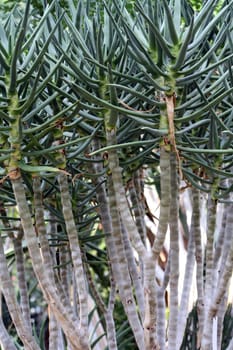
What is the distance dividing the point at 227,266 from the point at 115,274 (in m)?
0.19

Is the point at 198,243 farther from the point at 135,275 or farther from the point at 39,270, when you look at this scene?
the point at 39,270

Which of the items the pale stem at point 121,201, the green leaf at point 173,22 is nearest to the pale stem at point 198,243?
the pale stem at point 121,201

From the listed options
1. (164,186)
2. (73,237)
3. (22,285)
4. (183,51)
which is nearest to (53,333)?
(22,285)

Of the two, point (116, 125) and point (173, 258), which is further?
point (173, 258)

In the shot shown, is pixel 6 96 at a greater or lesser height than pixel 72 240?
greater

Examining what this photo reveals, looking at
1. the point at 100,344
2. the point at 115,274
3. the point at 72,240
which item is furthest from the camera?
the point at 100,344

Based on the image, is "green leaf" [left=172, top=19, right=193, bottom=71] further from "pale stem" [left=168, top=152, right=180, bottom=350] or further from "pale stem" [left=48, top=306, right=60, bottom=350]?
"pale stem" [left=48, top=306, right=60, bottom=350]

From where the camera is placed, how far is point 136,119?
2.50 feet

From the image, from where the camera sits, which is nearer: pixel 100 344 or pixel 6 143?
pixel 6 143

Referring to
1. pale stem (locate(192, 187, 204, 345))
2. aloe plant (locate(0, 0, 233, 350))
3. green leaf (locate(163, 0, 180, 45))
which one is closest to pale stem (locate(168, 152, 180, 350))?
aloe plant (locate(0, 0, 233, 350))

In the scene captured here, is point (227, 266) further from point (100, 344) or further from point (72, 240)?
point (100, 344)

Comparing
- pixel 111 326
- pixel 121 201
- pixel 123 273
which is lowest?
pixel 111 326

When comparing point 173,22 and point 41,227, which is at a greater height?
point 173,22

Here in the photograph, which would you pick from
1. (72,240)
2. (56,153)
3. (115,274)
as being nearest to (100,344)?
(115,274)
